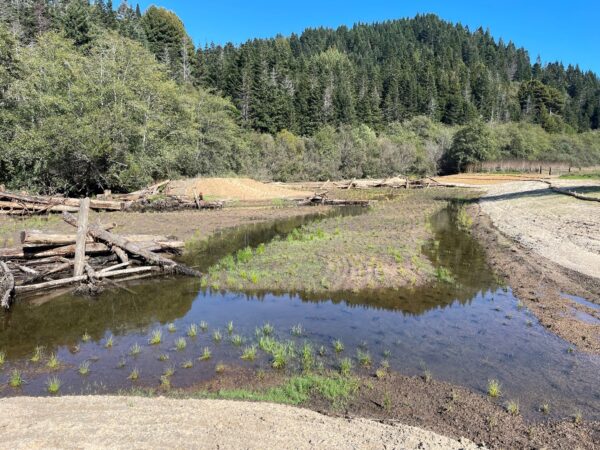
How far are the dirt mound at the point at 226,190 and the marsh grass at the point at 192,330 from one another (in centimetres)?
2966

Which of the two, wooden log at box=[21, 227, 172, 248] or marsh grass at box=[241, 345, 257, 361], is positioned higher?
wooden log at box=[21, 227, 172, 248]

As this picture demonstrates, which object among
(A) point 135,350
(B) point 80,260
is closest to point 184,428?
(A) point 135,350

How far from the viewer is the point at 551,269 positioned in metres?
16.0

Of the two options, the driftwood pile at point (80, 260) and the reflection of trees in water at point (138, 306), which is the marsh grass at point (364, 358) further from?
the driftwood pile at point (80, 260)

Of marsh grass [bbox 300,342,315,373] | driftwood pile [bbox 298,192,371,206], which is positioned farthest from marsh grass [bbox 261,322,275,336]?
driftwood pile [bbox 298,192,371,206]

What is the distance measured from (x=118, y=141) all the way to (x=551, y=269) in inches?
1247

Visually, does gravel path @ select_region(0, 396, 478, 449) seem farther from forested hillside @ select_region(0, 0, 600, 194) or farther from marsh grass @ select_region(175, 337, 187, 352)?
forested hillside @ select_region(0, 0, 600, 194)

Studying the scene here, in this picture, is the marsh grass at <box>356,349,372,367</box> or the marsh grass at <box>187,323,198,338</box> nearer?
the marsh grass at <box>356,349,372,367</box>

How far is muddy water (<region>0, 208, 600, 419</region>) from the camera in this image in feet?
27.3

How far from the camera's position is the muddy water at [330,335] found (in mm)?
8328

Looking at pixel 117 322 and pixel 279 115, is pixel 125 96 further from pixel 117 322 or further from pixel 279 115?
pixel 279 115

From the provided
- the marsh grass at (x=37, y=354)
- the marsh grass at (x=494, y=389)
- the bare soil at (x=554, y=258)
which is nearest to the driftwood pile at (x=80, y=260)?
the marsh grass at (x=37, y=354)

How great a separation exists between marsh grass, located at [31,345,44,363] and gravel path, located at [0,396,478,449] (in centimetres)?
258

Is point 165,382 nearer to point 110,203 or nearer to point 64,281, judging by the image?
point 64,281
